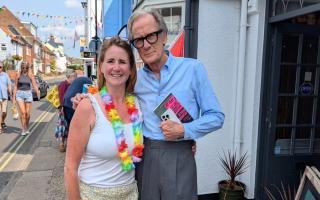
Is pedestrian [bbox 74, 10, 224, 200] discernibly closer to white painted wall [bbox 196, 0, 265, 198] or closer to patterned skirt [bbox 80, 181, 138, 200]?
patterned skirt [bbox 80, 181, 138, 200]

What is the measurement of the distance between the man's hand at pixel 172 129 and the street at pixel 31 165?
10.9 feet

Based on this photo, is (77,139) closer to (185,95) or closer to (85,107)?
(85,107)

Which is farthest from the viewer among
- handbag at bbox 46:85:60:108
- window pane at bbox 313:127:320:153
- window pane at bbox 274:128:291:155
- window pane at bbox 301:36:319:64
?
handbag at bbox 46:85:60:108

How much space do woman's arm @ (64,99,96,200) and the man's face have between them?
0.41 metres

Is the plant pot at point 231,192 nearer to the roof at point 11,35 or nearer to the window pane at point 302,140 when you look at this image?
the window pane at point 302,140

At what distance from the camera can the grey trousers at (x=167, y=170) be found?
1994 millimetres

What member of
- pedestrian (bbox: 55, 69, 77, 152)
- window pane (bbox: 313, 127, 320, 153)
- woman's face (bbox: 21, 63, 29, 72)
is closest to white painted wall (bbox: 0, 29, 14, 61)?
woman's face (bbox: 21, 63, 29, 72)

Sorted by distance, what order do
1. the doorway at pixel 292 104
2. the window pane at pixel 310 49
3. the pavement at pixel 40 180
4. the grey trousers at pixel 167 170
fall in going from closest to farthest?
the grey trousers at pixel 167 170, the doorway at pixel 292 104, the window pane at pixel 310 49, the pavement at pixel 40 180

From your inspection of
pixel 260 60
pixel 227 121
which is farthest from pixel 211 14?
pixel 227 121

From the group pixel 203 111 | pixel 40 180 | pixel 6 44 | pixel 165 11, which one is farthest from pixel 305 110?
pixel 6 44

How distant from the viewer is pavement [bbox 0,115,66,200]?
15.9 feet

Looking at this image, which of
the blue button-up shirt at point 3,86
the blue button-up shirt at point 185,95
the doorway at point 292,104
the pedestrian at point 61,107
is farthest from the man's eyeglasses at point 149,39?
the blue button-up shirt at point 3,86

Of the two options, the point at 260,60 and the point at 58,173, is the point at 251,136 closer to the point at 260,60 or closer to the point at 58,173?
the point at 260,60

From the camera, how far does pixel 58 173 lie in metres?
5.85
